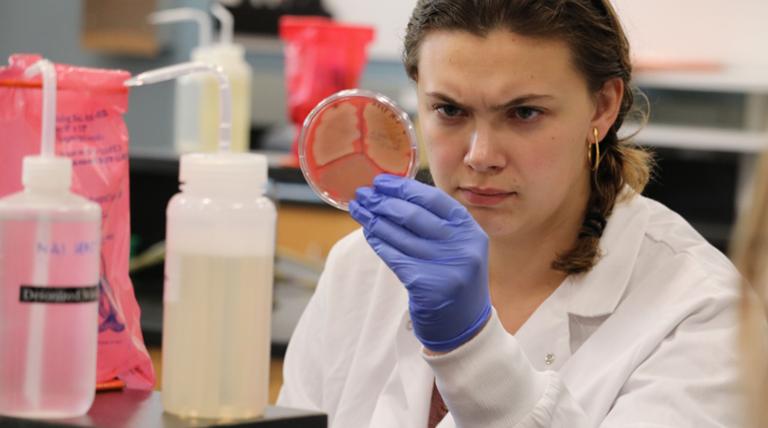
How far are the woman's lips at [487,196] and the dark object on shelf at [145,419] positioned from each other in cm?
68

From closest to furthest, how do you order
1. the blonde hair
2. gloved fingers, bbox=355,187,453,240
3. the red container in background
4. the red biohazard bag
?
the blonde hair → the red biohazard bag → gloved fingers, bbox=355,187,453,240 → the red container in background

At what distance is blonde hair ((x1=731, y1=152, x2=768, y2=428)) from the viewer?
0.84m

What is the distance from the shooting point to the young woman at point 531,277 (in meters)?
1.51

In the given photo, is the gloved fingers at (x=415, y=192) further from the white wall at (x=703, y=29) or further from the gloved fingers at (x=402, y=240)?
the white wall at (x=703, y=29)

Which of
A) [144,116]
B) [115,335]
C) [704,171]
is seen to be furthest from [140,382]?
[144,116]

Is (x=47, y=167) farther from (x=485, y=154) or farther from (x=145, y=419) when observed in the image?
(x=485, y=154)

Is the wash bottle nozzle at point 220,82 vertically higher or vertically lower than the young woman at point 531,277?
higher

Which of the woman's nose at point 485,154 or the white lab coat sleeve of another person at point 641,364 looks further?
the woman's nose at point 485,154

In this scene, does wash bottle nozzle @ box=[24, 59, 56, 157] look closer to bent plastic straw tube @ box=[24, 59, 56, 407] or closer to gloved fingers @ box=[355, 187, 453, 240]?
bent plastic straw tube @ box=[24, 59, 56, 407]

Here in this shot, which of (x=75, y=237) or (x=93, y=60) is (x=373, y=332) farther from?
(x=93, y=60)

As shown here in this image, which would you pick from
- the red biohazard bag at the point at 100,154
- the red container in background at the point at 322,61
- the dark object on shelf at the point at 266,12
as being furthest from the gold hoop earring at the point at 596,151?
the dark object on shelf at the point at 266,12

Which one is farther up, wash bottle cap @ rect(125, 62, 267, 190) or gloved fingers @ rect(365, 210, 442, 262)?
wash bottle cap @ rect(125, 62, 267, 190)

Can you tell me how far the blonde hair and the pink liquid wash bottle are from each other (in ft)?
1.79

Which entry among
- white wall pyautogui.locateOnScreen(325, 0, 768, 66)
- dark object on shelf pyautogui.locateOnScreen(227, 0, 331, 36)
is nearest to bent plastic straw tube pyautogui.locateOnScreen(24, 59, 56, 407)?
white wall pyautogui.locateOnScreen(325, 0, 768, 66)
